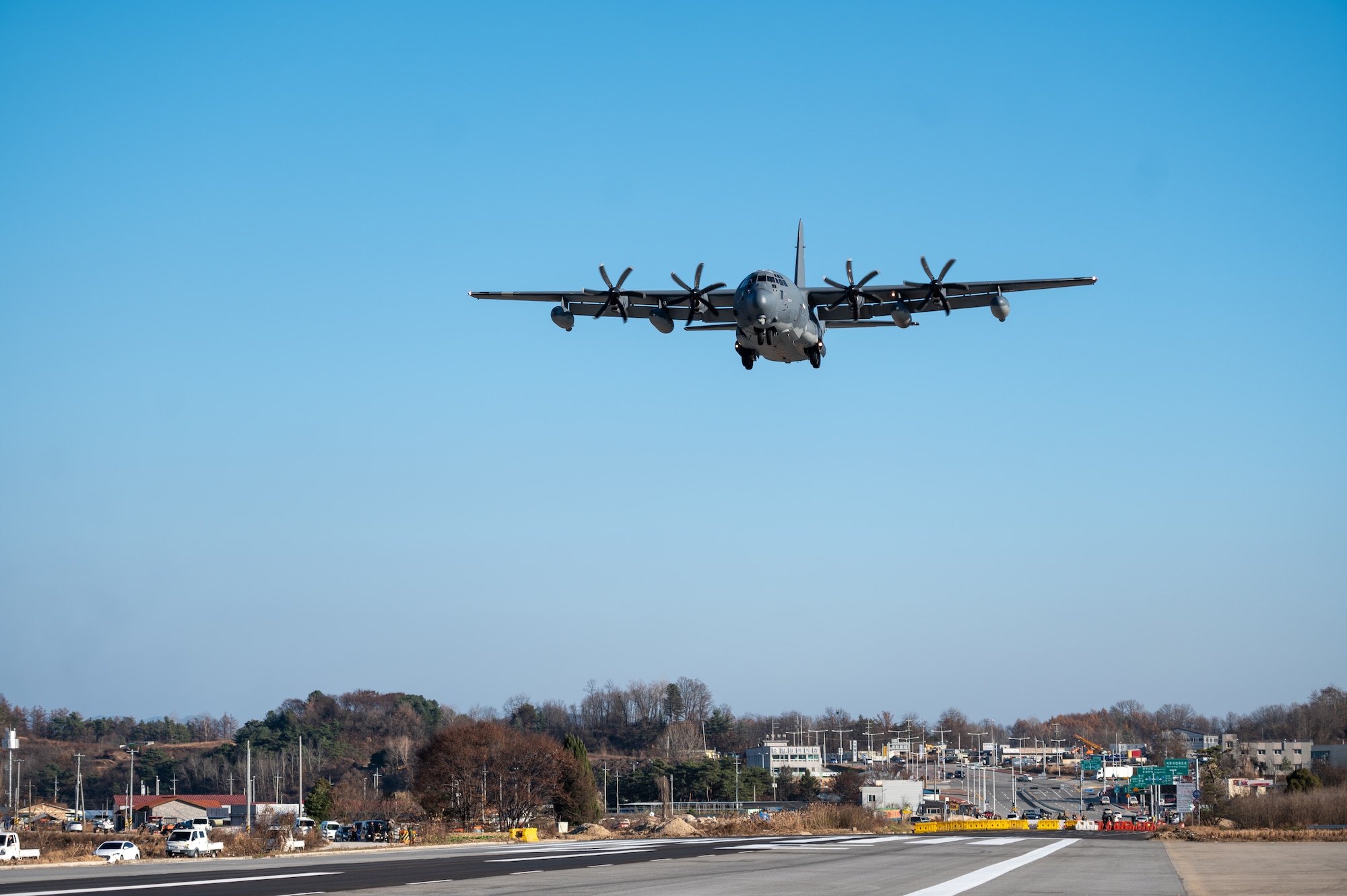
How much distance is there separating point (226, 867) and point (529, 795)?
140ft

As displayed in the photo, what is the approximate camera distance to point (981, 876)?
109 ft

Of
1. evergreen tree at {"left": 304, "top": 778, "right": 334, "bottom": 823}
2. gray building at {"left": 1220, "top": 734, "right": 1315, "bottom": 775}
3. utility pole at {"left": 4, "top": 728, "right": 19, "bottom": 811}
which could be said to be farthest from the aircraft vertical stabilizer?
gray building at {"left": 1220, "top": 734, "right": 1315, "bottom": 775}

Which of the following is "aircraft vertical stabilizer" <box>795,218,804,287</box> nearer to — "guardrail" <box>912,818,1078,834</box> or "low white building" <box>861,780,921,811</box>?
"guardrail" <box>912,818,1078,834</box>

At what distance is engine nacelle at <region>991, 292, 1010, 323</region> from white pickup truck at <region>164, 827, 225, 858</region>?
1560 inches

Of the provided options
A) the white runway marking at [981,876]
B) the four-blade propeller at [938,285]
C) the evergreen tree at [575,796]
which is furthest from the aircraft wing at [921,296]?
the evergreen tree at [575,796]

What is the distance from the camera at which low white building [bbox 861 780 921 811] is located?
124 meters

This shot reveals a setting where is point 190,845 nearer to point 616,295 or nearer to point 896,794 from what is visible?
point 616,295

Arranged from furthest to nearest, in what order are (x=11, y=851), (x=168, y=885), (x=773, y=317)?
(x=11, y=851) < (x=773, y=317) < (x=168, y=885)

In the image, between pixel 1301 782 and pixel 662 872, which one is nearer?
pixel 662 872

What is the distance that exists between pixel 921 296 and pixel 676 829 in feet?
131

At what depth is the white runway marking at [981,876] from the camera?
1084 inches

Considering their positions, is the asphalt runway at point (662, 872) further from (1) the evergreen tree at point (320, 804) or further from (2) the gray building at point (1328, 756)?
(2) the gray building at point (1328, 756)

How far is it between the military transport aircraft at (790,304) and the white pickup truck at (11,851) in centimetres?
2854

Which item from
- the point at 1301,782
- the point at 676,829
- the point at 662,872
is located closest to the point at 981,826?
the point at 676,829
